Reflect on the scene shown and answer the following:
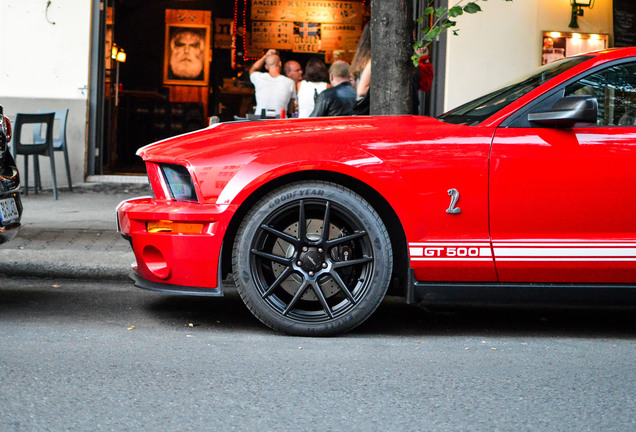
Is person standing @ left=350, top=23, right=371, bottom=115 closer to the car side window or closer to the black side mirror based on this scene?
the car side window

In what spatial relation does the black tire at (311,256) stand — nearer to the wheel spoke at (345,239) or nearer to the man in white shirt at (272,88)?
the wheel spoke at (345,239)

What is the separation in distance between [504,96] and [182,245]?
1.93 meters

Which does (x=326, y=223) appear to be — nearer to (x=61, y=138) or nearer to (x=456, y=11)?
(x=456, y=11)

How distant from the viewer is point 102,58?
1173 centimetres

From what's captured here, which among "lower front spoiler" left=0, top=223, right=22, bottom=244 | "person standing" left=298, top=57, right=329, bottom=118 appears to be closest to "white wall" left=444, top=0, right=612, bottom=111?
"person standing" left=298, top=57, right=329, bottom=118

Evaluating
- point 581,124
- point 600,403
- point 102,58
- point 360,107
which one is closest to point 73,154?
point 102,58

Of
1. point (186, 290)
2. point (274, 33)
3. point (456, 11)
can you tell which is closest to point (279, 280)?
point (186, 290)

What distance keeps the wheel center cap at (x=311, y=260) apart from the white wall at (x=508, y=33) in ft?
21.5

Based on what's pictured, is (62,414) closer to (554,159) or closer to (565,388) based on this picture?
(565,388)

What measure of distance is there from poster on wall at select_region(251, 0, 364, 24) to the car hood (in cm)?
1114

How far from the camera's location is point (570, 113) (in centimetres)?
429

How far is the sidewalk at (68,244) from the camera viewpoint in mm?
6297

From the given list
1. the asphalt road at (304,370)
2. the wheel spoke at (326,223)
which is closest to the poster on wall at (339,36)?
the asphalt road at (304,370)

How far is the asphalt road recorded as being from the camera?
3.25 m
